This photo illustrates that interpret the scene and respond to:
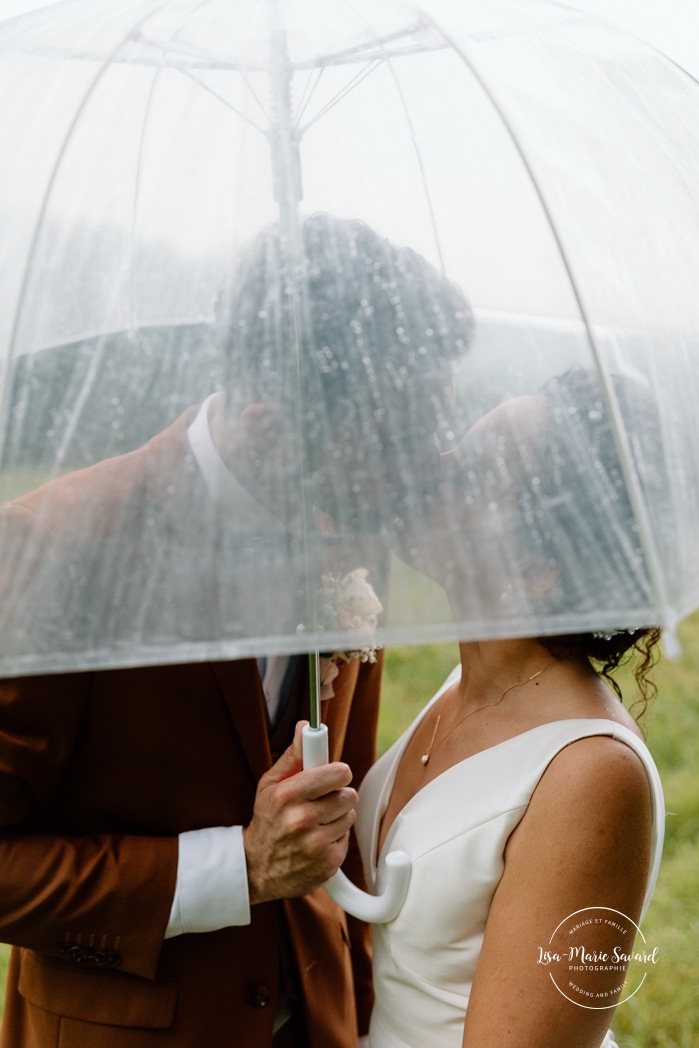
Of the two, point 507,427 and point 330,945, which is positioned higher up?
point 507,427

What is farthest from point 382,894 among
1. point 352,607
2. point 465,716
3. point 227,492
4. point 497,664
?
point 227,492

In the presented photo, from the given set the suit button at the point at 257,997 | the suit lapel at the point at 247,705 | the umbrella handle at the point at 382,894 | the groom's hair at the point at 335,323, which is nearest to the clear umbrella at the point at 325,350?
the groom's hair at the point at 335,323

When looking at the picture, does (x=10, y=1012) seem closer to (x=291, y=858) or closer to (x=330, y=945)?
(x=330, y=945)

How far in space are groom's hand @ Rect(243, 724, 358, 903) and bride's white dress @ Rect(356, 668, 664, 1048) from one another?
194 mm

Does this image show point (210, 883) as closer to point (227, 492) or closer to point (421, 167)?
point (227, 492)

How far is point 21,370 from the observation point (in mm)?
1421

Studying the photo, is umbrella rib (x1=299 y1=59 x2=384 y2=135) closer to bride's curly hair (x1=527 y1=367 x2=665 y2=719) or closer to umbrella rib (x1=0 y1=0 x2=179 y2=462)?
umbrella rib (x1=0 y1=0 x2=179 y2=462)

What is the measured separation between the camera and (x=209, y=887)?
6.49 ft

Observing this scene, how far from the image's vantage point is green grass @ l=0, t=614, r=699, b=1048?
364cm

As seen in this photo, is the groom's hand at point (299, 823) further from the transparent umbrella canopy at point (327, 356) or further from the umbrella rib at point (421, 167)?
the umbrella rib at point (421, 167)

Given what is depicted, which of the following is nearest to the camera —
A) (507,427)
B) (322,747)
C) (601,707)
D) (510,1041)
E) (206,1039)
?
(507,427)

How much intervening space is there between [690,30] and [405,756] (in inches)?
66.2

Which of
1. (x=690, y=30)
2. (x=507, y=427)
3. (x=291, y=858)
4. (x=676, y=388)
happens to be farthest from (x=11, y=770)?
(x=690, y=30)

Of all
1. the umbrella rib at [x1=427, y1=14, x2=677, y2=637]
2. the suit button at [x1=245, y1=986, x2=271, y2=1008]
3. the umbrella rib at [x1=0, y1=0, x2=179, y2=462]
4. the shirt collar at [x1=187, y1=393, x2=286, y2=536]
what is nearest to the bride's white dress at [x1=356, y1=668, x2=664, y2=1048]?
the suit button at [x1=245, y1=986, x2=271, y2=1008]
